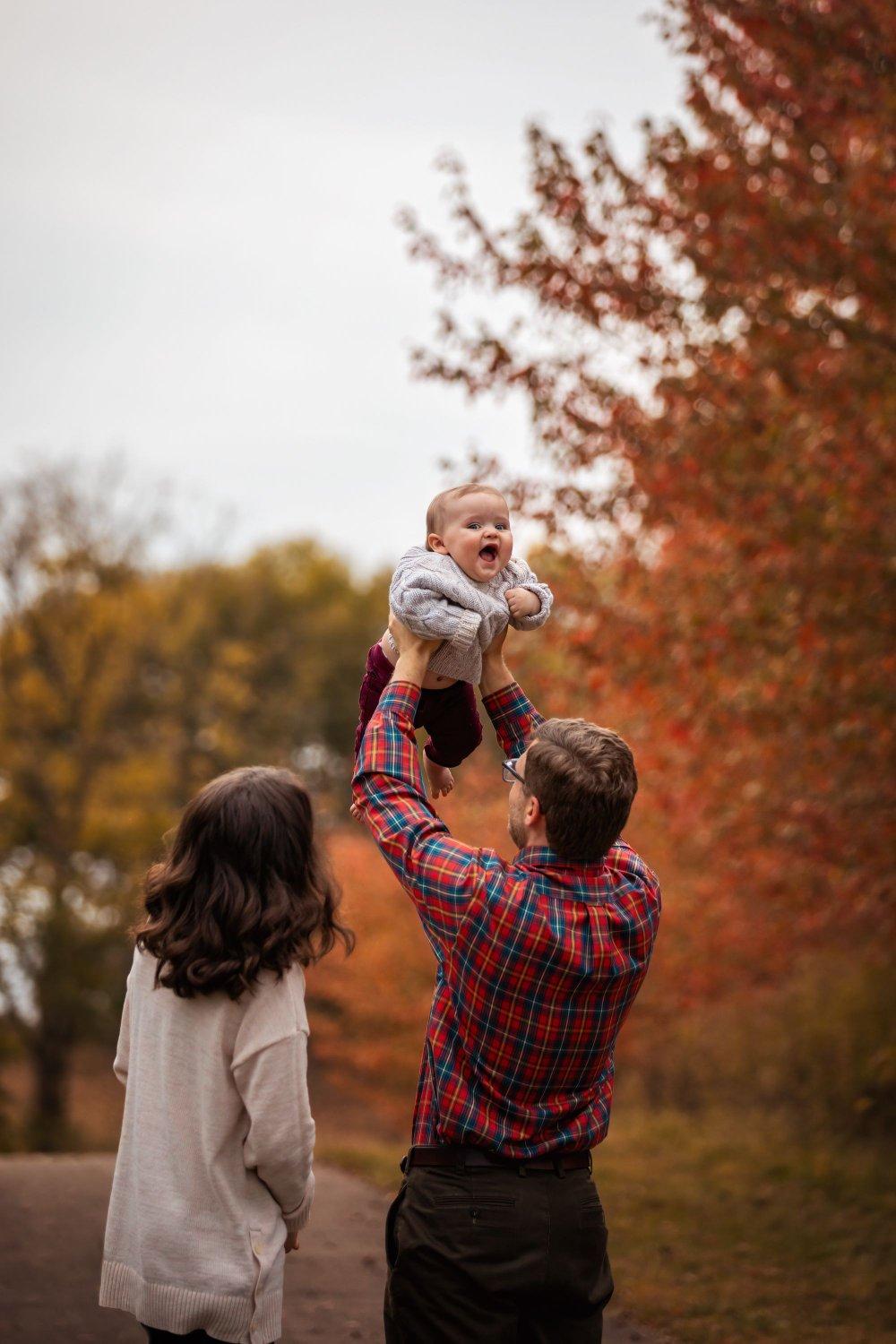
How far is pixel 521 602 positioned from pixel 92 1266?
4.65 m

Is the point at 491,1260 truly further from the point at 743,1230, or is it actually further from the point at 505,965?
the point at 743,1230

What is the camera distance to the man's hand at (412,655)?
2.67m

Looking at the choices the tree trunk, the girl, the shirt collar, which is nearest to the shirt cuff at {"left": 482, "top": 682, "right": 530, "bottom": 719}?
the shirt collar

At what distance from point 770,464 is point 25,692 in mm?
18290

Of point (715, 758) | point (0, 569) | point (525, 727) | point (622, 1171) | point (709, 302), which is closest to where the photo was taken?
point (525, 727)

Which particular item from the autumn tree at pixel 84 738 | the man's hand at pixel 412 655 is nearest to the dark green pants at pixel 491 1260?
the man's hand at pixel 412 655

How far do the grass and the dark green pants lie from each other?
3601 millimetres

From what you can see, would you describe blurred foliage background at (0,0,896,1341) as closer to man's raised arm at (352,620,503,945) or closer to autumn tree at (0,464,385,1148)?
man's raised arm at (352,620,503,945)

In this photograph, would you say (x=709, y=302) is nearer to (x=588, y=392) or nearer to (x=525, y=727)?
(x=588, y=392)

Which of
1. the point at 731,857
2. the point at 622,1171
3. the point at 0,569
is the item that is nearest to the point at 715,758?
the point at 731,857

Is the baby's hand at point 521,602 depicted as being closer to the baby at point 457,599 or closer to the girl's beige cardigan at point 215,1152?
the baby at point 457,599

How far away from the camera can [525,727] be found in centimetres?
300

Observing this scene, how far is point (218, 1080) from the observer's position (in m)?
2.58

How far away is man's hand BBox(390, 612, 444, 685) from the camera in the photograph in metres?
2.67
